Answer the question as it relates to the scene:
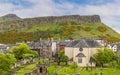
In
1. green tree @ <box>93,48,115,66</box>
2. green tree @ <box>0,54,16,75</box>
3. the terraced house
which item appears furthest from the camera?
the terraced house

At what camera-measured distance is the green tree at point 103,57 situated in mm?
112500

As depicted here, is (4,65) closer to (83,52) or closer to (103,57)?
(83,52)

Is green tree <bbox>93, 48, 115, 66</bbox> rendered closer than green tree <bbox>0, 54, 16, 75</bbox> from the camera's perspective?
No

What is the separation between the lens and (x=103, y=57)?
11219 centimetres

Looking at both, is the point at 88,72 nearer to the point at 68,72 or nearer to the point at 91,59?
the point at 68,72

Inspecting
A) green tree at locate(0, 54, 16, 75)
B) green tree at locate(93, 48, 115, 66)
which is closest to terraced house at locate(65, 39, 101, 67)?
green tree at locate(93, 48, 115, 66)

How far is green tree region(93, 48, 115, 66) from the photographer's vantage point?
112m

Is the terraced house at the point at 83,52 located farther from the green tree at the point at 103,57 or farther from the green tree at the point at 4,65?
the green tree at the point at 4,65

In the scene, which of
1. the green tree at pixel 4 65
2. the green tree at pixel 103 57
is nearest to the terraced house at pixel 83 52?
the green tree at pixel 103 57

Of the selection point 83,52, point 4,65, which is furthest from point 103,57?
point 4,65

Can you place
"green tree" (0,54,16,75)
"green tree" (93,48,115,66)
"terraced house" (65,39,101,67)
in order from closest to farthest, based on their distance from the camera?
"green tree" (0,54,16,75)
"green tree" (93,48,115,66)
"terraced house" (65,39,101,67)

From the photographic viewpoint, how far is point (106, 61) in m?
113

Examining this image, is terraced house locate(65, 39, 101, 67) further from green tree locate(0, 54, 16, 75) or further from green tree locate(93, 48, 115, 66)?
green tree locate(0, 54, 16, 75)

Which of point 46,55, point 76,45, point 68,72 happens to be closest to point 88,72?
point 68,72
